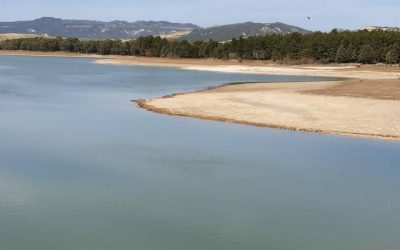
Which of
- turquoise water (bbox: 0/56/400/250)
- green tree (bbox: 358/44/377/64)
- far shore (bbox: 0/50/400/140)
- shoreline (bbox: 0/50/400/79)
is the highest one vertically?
green tree (bbox: 358/44/377/64)

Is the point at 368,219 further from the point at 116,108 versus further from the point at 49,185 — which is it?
the point at 116,108

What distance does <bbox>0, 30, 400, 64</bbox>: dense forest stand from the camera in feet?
274

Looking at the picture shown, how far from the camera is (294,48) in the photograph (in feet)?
304

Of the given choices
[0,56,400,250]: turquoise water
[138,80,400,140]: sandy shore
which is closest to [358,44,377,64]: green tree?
[138,80,400,140]: sandy shore

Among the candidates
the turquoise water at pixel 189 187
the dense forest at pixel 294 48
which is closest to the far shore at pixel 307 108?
the turquoise water at pixel 189 187

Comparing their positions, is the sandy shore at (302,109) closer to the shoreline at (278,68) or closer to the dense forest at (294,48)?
the shoreline at (278,68)

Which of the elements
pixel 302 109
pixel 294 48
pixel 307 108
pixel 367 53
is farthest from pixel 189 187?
pixel 294 48

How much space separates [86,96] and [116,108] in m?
8.18

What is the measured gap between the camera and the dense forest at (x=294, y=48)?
274 ft

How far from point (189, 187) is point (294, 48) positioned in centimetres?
7897

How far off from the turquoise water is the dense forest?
201 ft

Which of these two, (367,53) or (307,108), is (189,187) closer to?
(307,108)

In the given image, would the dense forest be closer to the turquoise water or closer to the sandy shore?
the sandy shore

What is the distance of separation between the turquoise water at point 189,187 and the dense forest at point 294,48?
2407 inches
